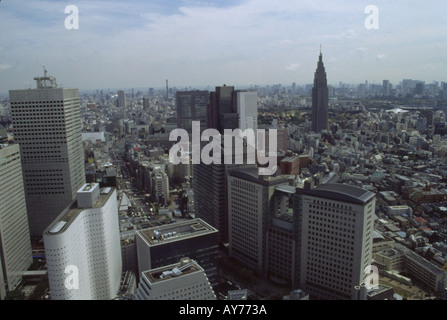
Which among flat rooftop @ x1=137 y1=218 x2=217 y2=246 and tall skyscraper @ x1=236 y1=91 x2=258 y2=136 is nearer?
flat rooftop @ x1=137 y1=218 x2=217 y2=246

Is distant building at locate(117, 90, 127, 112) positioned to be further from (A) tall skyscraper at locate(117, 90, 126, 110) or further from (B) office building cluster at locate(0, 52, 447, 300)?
(B) office building cluster at locate(0, 52, 447, 300)

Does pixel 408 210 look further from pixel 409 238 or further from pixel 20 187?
pixel 20 187

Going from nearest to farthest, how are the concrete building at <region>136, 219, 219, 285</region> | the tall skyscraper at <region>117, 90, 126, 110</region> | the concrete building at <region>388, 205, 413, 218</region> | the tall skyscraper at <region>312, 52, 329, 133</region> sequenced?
1. the concrete building at <region>136, 219, 219, 285</region>
2. the concrete building at <region>388, 205, 413, 218</region>
3. the tall skyscraper at <region>312, 52, 329, 133</region>
4. the tall skyscraper at <region>117, 90, 126, 110</region>

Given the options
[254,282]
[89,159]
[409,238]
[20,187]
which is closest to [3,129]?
[89,159]

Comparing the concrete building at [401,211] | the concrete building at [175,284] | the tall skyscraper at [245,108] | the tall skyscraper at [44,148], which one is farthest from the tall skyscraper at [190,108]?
the concrete building at [175,284]

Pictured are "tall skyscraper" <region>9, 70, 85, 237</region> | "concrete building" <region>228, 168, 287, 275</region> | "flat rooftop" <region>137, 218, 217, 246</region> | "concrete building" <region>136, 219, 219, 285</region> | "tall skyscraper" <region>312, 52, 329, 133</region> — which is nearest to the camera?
"concrete building" <region>136, 219, 219, 285</region>

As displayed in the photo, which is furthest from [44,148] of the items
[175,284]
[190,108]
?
[190,108]

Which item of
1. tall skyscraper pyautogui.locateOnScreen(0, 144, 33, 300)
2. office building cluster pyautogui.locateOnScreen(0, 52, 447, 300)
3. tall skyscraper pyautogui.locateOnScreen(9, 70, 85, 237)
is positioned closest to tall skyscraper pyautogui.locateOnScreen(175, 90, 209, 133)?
office building cluster pyautogui.locateOnScreen(0, 52, 447, 300)
